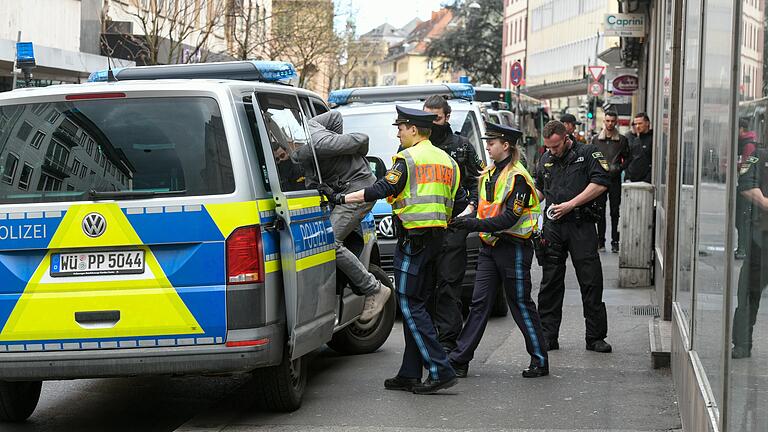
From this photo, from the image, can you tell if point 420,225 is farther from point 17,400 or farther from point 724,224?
point 724,224

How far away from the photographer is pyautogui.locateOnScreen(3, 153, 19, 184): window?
6.66m

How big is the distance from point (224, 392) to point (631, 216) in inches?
259

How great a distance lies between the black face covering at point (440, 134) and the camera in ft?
30.5

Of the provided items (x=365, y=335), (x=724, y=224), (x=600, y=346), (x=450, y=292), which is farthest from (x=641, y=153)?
(x=724, y=224)

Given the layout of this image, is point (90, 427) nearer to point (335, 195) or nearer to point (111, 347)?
point (111, 347)

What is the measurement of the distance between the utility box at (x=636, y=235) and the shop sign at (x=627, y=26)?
981 cm

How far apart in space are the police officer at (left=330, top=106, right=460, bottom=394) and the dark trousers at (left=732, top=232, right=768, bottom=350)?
141 inches

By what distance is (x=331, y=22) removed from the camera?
143 feet

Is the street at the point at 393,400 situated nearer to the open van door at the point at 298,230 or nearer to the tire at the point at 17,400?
the tire at the point at 17,400

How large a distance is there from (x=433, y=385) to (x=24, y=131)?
9.45ft

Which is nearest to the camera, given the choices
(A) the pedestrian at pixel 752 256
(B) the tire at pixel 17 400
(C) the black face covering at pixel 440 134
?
(A) the pedestrian at pixel 752 256

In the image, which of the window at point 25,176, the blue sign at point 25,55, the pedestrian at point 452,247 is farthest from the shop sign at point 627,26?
the window at point 25,176

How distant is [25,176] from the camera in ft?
21.9

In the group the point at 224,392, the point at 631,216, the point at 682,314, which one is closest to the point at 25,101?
the point at 224,392
